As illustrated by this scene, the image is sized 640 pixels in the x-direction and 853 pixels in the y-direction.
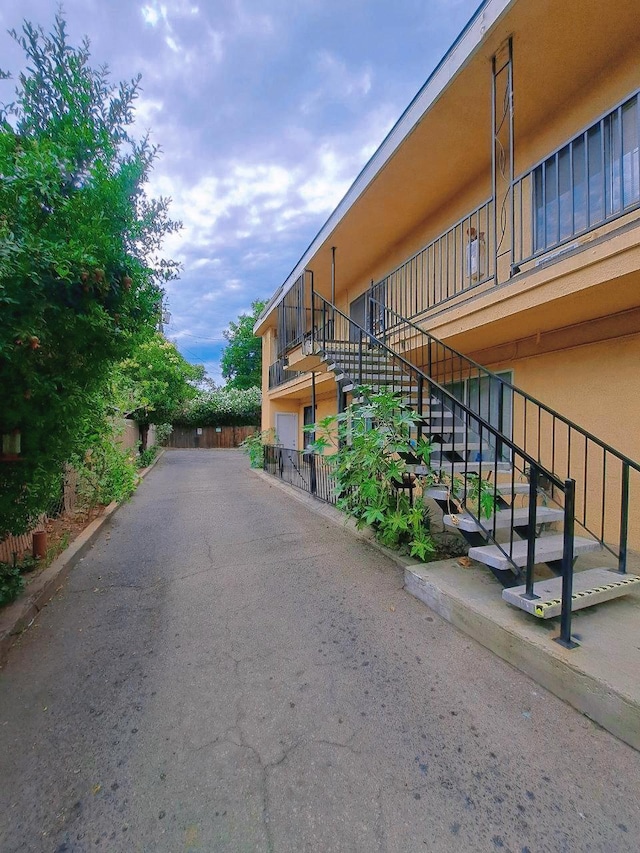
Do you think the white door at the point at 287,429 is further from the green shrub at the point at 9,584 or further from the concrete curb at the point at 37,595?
the green shrub at the point at 9,584

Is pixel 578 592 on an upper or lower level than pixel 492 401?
lower

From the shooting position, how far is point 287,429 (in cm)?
1427

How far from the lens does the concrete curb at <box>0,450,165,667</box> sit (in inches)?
110

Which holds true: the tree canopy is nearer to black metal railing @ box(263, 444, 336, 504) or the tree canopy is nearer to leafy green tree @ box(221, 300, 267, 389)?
black metal railing @ box(263, 444, 336, 504)

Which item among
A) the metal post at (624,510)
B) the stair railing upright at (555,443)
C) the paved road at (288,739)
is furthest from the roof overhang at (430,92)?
the paved road at (288,739)

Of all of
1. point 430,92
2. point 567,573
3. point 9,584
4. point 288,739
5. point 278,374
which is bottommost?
point 288,739

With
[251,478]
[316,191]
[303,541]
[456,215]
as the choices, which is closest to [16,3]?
[303,541]

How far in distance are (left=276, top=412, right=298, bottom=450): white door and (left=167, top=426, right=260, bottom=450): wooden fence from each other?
570 inches

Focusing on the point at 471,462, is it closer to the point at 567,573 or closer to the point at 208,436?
the point at 567,573

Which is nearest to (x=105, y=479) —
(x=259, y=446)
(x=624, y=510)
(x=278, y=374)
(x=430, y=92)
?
(x=624, y=510)

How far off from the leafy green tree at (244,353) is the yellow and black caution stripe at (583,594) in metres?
33.8

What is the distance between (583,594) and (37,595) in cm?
449

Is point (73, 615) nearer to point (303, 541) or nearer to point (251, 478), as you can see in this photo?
point (303, 541)

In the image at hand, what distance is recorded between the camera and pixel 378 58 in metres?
7.21
